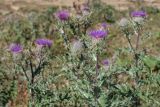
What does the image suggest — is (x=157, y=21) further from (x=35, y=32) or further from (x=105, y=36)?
(x=105, y=36)

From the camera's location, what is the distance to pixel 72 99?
17.7 feet

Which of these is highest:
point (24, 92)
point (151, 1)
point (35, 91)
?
point (35, 91)

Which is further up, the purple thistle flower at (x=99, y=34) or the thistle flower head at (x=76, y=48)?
the purple thistle flower at (x=99, y=34)

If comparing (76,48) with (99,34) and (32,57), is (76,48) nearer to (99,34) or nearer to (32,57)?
(99,34)

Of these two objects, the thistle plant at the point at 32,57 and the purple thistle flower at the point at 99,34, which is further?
the thistle plant at the point at 32,57

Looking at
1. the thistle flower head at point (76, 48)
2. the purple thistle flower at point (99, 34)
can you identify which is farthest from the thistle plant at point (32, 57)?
the purple thistle flower at point (99, 34)

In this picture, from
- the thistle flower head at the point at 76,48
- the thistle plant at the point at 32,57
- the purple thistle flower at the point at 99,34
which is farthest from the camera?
the thistle plant at the point at 32,57

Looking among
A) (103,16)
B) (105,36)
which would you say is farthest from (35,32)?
(105,36)

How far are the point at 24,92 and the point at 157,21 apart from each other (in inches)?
282

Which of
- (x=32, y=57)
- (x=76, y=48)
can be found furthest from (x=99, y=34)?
(x=32, y=57)

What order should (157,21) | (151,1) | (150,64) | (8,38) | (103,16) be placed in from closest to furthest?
(150,64), (8,38), (157,21), (103,16), (151,1)

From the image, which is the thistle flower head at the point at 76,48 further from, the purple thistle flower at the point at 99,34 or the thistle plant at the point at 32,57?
the thistle plant at the point at 32,57

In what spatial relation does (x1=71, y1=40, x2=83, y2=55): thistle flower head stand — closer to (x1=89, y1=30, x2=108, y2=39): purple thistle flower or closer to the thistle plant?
(x1=89, y1=30, x2=108, y2=39): purple thistle flower

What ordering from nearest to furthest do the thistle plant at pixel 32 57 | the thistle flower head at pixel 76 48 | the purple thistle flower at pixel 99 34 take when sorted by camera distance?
the purple thistle flower at pixel 99 34 < the thistle flower head at pixel 76 48 < the thistle plant at pixel 32 57
